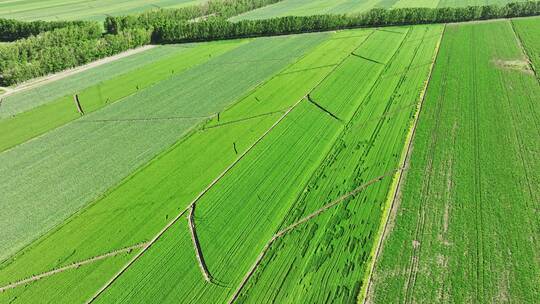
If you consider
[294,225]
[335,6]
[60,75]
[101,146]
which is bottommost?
[294,225]

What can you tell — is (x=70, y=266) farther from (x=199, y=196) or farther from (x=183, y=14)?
(x=183, y=14)

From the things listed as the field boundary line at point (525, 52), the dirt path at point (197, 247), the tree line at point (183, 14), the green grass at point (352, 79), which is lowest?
the dirt path at point (197, 247)

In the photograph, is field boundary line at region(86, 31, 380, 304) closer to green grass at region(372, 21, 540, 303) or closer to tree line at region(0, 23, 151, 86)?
green grass at region(372, 21, 540, 303)

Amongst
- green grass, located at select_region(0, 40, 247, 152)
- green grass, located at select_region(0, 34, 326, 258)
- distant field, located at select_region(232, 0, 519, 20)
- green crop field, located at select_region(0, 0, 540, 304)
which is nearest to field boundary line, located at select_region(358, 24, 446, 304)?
green crop field, located at select_region(0, 0, 540, 304)

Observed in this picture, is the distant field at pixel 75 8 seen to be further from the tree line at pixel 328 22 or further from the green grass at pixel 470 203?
the green grass at pixel 470 203

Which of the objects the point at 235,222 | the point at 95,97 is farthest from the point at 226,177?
the point at 95,97

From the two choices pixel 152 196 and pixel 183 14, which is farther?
pixel 183 14

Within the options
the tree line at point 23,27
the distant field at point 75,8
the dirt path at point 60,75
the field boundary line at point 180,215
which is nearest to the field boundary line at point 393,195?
the field boundary line at point 180,215
